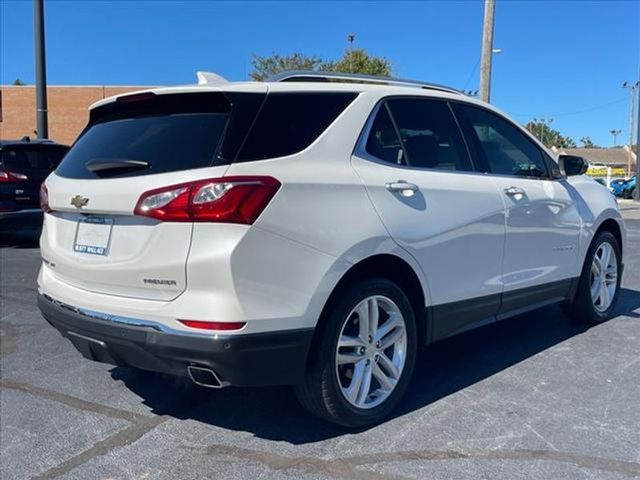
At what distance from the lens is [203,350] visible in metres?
2.91

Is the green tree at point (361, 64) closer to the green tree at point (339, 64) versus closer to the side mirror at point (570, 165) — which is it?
the green tree at point (339, 64)

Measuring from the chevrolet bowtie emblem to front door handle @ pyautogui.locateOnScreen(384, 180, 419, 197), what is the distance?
1.60 metres

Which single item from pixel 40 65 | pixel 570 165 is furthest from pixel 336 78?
pixel 40 65

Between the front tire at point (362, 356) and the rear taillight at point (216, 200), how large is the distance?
2.35ft

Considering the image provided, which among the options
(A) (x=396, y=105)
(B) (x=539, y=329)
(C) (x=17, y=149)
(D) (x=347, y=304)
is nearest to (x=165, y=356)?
(D) (x=347, y=304)

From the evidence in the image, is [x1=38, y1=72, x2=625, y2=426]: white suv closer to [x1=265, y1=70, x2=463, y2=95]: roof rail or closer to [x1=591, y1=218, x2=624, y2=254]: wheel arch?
[x1=265, y1=70, x2=463, y2=95]: roof rail

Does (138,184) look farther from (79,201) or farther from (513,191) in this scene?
(513,191)

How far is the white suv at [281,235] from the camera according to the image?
2.94m

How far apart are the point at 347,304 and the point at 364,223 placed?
1.42 ft

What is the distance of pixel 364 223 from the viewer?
336 cm

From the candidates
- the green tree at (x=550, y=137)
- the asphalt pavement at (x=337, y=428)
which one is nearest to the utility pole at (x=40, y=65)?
the asphalt pavement at (x=337, y=428)

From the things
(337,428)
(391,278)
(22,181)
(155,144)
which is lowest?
(337,428)

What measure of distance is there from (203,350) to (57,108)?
1562 inches

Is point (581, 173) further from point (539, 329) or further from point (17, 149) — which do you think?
point (17, 149)
